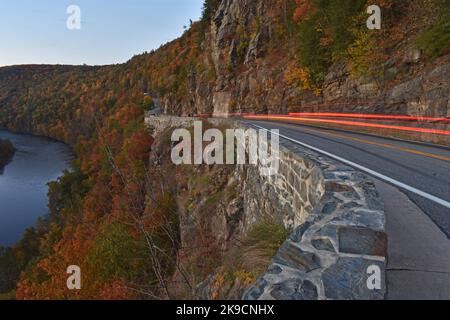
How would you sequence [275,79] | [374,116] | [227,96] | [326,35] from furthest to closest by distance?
[227,96]
[275,79]
[326,35]
[374,116]

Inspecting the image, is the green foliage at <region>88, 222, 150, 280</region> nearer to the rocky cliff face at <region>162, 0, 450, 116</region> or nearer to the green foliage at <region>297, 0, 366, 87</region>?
the rocky cliff face at <region>162, 0, 450, 116</region>

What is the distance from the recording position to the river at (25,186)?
51.1m

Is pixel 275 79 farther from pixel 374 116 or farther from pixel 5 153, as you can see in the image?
pixel 5 153

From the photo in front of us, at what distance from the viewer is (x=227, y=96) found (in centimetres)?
4106

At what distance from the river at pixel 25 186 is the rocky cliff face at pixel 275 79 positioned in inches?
1382

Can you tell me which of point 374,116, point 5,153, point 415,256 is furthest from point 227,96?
point 5,153

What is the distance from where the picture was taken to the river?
5112 cm

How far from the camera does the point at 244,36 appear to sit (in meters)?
42.2

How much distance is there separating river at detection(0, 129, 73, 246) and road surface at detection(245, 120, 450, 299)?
190 ft

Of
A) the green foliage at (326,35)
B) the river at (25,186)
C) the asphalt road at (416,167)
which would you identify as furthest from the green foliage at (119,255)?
the river at (25,186)

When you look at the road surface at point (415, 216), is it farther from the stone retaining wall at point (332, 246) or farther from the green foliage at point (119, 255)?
the green foliage at point (119, 255)

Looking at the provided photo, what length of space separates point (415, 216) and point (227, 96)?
38.6 m

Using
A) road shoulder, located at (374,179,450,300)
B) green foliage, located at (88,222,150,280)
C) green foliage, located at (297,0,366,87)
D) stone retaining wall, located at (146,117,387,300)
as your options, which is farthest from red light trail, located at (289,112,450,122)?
green foliage, located at (88,222,150,280)

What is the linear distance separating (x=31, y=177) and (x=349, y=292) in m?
86.4
